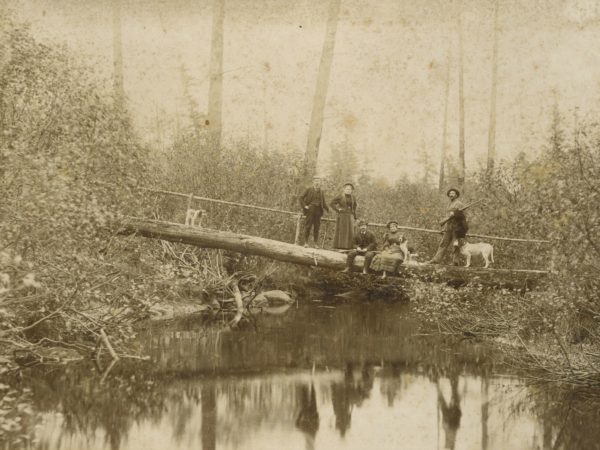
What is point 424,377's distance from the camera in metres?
9.05

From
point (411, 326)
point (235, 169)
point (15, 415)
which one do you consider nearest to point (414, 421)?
point (15, 415)

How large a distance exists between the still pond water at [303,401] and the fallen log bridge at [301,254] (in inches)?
46.9

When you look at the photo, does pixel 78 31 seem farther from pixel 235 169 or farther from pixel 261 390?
pixel 261 390

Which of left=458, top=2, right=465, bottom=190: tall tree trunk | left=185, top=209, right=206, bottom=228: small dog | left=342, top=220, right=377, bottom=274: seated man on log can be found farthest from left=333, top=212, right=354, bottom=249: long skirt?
left=458, top=2, right=465, bottom=190: tall tree trunk

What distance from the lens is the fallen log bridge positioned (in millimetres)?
11391

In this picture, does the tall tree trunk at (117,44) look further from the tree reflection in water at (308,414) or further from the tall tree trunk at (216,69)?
the tree reflection in water at (308,414)

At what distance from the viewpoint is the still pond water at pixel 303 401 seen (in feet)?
21.5

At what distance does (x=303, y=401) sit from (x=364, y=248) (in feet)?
19.2

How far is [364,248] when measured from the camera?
13.3 meters

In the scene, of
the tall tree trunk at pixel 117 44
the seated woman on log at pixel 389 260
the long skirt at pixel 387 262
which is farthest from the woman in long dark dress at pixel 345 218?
the tall tree trunk at pixel 117 44

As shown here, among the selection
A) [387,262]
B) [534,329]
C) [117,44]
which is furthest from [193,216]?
[117,44]

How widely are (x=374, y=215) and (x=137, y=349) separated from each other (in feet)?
32.0

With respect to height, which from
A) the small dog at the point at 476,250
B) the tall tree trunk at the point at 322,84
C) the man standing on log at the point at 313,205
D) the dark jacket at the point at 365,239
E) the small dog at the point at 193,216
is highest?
the tall tree trunk at the point at 322,84

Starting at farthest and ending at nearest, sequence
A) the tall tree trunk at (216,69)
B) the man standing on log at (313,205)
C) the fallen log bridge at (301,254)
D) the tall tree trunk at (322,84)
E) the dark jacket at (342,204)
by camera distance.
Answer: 1. the tall tree trunk at (216,69)
2. the tall tree trunk at (322,84)
3. the man standing on log at (313,205)
4. the dark jacket at (342,204)
5. the fallen log bridge at (301,254)
